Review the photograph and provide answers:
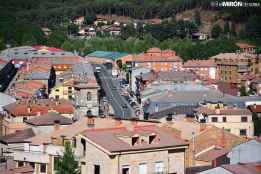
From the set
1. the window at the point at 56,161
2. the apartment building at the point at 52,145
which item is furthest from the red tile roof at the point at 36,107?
the window at the point at 56,161

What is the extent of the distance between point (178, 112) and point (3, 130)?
21.5 feet

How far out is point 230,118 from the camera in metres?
27.0

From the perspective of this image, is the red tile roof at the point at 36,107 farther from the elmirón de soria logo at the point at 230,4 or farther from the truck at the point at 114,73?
the elmirón de soria logo at the point at 230,4

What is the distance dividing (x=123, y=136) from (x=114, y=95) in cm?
2685

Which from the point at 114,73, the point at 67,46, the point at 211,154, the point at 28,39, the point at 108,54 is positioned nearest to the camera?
the point at 211,154

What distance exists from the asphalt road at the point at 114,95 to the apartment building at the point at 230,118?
3.42m

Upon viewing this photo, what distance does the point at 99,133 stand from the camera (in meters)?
14.0

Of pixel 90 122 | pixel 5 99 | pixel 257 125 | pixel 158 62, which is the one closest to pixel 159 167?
pixel 90 122

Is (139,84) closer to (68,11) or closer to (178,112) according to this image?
(178,112)

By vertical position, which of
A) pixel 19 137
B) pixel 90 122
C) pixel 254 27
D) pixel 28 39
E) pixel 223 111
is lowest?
pixel 28 39

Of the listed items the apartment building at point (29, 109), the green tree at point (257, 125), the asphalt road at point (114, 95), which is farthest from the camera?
the asphalt road at point (114, 95)

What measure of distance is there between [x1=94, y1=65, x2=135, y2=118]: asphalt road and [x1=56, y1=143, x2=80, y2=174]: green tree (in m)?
15.2

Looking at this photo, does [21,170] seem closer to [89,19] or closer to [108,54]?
[108,54]

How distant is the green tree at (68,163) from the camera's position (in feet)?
44.6
